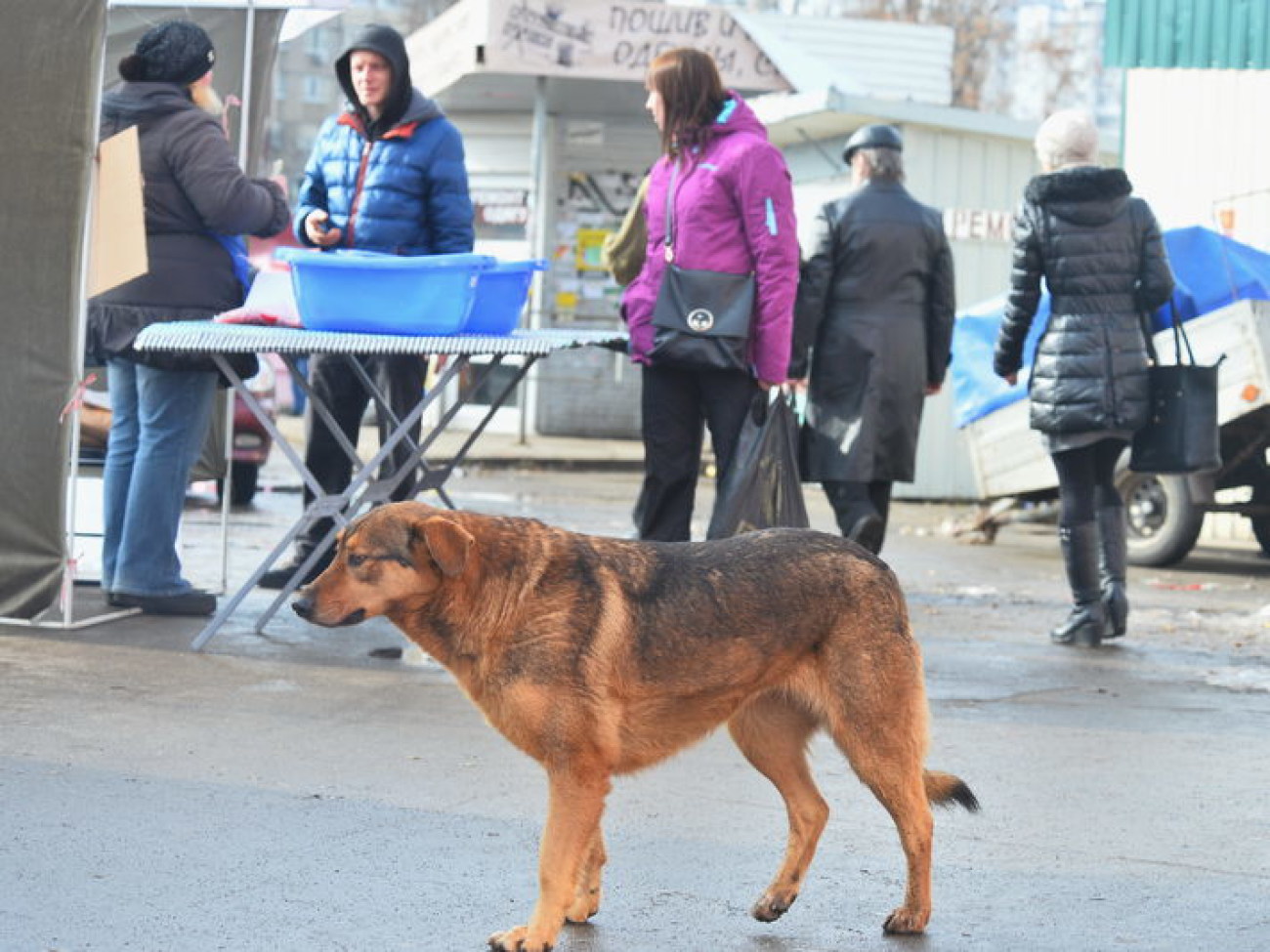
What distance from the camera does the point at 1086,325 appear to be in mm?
8539

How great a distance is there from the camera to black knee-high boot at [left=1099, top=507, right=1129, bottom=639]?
875 centimetres

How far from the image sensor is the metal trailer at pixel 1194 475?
1123cm

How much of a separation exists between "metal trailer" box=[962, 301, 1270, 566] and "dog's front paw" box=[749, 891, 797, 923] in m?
6.78

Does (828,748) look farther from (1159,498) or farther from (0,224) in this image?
(1159,498)

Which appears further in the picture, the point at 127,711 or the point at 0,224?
the point at 0,224

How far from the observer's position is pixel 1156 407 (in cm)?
871

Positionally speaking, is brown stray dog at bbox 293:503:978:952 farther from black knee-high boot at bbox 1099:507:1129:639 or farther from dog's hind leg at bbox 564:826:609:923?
black knee-high boot at bbox 1099:507:1129:639

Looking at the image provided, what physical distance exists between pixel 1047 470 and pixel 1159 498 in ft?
2.24

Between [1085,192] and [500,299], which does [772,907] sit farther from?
[1085,192]

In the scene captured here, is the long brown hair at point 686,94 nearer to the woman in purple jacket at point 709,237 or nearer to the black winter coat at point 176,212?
the woman in purple jacket at point 709,237

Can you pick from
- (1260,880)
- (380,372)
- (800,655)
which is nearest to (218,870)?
(800,655)

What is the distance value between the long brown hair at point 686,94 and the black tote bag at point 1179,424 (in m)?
2.22

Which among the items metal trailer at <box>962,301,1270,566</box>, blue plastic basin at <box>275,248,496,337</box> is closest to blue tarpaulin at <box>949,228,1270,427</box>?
metal trailer at <box>962,301,1270,566</box>

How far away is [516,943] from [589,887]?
352 millimetres
